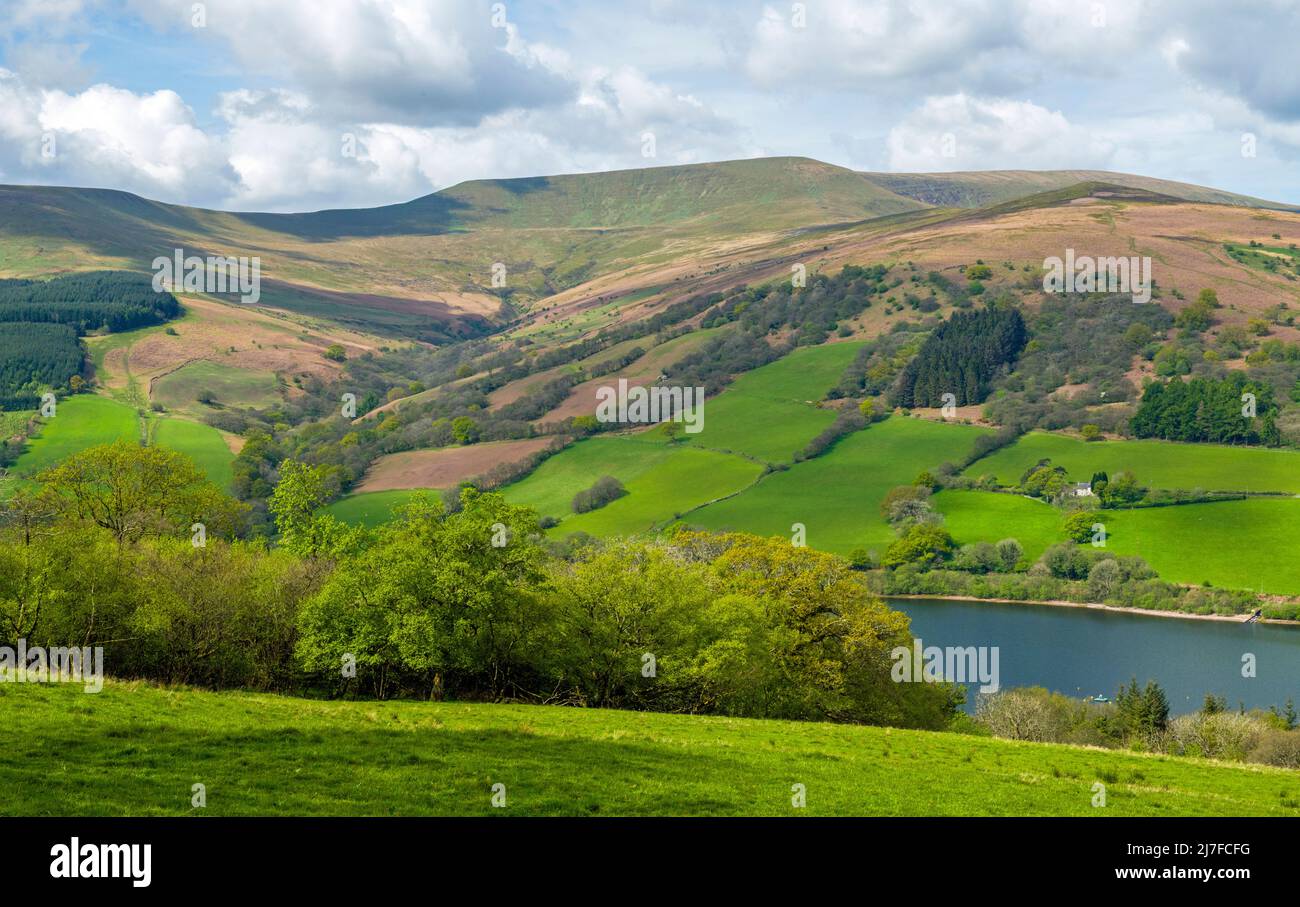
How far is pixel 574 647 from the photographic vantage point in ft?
148

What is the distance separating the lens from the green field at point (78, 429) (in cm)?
15475

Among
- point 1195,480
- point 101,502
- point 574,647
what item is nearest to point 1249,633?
point 1195,480

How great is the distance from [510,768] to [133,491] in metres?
48.9

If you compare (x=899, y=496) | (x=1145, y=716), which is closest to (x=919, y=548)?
(x=899, y=496)

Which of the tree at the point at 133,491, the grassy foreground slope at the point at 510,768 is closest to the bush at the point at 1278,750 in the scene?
the grassy foreground slope at the point at 510,768

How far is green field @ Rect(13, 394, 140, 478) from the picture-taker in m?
155

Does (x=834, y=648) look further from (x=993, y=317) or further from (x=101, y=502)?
(x=993, y=317)

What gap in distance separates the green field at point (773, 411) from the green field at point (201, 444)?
7476 cm

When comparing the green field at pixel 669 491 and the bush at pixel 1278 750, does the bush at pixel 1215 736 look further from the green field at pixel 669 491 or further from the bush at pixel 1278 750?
the green field at pixel 669 491

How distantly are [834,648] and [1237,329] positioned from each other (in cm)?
16403

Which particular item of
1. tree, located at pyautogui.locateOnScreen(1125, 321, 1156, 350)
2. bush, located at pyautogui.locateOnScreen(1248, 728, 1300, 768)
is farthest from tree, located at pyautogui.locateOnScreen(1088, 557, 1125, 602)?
tree, located at pyautogui.locateOnScreen(1125, 321, 1156, 350)

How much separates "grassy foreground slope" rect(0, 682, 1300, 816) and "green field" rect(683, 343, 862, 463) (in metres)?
124

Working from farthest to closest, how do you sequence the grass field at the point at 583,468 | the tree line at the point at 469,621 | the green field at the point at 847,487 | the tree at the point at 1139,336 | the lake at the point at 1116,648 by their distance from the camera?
the tree at the point at 1139,336 < the grass field at the point at 583,468 < the green field at the point at 847,487 < the lake at the point at 1116,648 < the tree line at the point at 469,621
